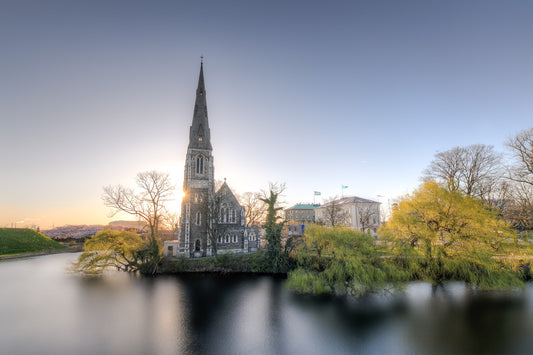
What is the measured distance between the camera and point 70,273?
28.5 meters

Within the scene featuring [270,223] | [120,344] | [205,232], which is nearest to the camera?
[120,344]

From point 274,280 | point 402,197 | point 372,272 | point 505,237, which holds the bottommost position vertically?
point 274,280

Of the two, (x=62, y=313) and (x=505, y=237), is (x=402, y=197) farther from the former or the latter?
(x=62, y=313)

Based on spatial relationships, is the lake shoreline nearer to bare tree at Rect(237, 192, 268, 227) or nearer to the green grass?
the green grass

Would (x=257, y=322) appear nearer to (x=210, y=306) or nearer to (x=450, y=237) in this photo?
(x=210, y=306)

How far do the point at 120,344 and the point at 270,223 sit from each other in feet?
59.0

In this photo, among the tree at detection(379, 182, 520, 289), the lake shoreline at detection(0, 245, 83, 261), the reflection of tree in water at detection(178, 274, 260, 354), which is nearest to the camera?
the reflection of tree in water at detection(178, 274, 260, 354)

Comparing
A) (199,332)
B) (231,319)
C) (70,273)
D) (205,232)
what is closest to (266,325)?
(231,319)

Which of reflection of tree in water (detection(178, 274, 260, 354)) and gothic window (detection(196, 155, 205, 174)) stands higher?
gothic window (detection(196, 155, 205, 174))

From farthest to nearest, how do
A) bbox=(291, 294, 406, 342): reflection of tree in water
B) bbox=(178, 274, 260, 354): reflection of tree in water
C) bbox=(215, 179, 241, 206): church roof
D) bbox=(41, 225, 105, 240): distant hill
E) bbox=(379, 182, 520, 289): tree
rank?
bbox=(41, 225, 105, 240): distant hill < bbox=(215, 179, 241, 206): church roof < bbox=(379, 182, 520, 289): tree < bbox=(291, 294, 406, 342): reflection of tree in water < bbox=(178, 274, 260, 354): reflection of tree in water

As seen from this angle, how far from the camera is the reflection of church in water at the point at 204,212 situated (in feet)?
104

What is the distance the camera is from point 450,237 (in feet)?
52.1

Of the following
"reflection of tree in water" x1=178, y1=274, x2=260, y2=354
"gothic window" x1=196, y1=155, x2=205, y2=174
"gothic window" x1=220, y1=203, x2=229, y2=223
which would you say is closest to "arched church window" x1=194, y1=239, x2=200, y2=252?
"gothic window" x1=220, y1=203, x2=229, y2=223

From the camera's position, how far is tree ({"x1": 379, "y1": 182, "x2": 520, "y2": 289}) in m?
14.7
